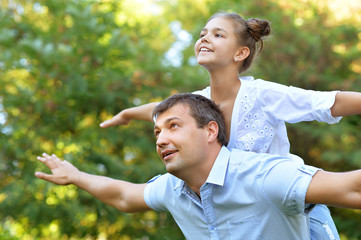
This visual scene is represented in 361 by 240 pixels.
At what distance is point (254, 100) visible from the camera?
2820 millimetres

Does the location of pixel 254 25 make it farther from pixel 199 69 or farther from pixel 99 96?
pixel 199 69

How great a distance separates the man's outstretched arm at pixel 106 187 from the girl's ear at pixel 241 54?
0.99 meters

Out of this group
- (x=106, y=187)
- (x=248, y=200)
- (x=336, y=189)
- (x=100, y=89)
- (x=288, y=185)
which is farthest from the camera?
(x=100, y=89)

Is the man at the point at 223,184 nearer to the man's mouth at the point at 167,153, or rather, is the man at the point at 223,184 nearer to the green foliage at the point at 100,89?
the man's mouth at the point at 167,153

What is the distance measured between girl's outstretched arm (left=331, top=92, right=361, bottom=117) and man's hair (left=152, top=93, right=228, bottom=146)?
0.62 metres

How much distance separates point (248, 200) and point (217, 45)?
40.1 inches

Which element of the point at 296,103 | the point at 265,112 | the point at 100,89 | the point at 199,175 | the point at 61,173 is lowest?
the point at 100,89

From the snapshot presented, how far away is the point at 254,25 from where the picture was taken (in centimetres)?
306

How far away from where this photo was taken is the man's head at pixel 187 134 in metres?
2.45

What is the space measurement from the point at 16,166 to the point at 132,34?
3323 mm

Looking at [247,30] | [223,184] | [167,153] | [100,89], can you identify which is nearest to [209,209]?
[223,184]

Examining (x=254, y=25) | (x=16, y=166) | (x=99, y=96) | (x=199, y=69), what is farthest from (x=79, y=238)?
(x=254, y=25)

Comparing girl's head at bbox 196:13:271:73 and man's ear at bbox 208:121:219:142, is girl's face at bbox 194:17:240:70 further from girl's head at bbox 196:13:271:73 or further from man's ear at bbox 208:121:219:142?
man's ear at bbox 208:121:219:142

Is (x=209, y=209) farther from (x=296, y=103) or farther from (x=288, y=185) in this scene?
(x=296, y=103)
